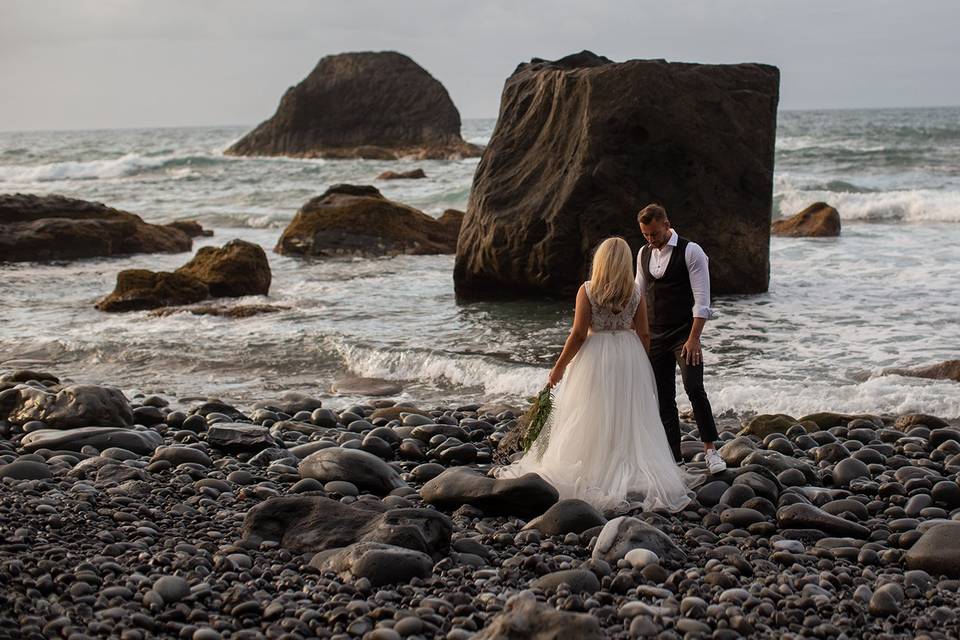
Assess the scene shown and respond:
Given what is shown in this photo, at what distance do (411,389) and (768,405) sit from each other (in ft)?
11.5

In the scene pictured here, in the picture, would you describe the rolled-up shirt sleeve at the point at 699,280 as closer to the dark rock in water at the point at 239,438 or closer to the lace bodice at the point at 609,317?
the lace bodice at the point at 609,317

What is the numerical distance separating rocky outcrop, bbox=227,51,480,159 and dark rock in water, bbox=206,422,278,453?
191ft

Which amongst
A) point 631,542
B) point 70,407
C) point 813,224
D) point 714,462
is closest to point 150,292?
point 70,407

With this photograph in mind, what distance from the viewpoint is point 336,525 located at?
5.43 metres

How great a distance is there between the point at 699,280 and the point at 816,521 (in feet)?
5.84

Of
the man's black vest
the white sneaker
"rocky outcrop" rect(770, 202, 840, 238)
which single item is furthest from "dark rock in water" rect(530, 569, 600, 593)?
"rocky outcrop" rect(770, 202, 840, 238)

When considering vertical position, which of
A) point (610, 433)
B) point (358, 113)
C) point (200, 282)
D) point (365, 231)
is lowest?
point (610, 433)

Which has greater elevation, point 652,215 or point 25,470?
point 652,215

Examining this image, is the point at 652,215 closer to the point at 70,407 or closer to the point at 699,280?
the point at 699,280

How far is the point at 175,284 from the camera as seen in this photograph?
1546 cm

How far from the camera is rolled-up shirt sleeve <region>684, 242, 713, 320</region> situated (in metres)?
6.86

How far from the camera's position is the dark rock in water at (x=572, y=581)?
15.7 feet

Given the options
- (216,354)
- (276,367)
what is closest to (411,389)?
(276,367)

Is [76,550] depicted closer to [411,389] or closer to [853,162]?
[411,389]
